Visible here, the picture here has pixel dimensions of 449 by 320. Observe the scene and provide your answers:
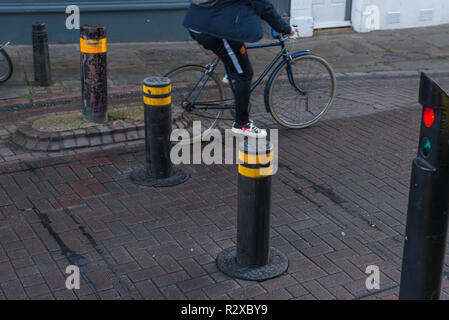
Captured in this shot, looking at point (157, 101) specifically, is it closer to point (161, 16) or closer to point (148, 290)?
point (148, 290)

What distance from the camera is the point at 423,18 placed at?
12797 mm

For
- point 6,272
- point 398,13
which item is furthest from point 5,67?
point 398,13

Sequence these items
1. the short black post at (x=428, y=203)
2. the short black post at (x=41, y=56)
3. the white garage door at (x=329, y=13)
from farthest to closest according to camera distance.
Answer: the white garage door at (x=329, y=13)
the short black post at (x=41, y=56)
the short black post at (x=428, y=203)

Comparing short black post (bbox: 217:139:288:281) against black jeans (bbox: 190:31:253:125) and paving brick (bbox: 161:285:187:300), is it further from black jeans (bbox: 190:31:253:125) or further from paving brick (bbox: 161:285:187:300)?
black jeans (bbox: 190:31:253:125)

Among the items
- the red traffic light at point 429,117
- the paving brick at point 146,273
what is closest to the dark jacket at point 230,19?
the paving brick at point 146,273

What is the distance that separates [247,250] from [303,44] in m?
7.67

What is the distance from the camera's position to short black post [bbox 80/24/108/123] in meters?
6.48

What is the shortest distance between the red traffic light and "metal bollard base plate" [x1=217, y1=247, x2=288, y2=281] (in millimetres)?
1611

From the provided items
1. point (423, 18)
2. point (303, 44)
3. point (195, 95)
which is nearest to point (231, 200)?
point (195, 95)

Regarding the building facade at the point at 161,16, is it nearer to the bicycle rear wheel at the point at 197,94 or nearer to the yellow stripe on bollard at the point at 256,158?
the bicycle rear wheel at the point at 197,94

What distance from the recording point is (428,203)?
10.2 ft

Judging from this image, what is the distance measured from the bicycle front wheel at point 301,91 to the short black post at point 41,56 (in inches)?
132

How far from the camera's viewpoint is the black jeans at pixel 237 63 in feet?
18.9
